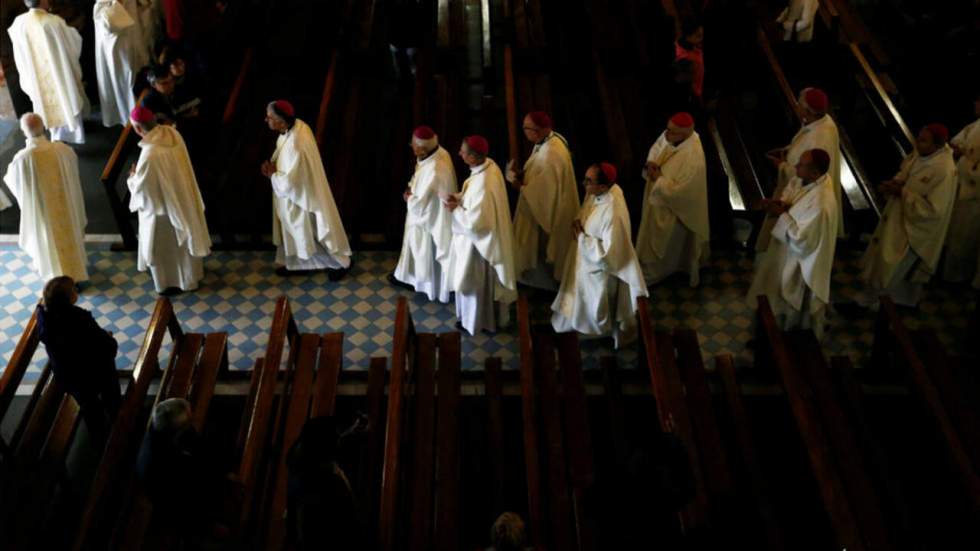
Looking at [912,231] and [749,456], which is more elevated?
[912,231]

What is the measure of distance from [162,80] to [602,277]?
443 centimetres

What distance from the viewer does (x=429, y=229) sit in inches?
336

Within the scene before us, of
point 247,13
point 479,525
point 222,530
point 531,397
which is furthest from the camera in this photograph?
point 247,13

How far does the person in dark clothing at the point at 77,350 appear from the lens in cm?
678

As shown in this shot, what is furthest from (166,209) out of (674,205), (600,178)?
(674,205)

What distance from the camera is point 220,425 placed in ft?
26.3

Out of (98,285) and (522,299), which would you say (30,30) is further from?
(522,299)

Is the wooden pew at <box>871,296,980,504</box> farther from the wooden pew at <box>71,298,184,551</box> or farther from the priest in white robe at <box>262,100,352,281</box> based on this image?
the wooden pew at <box>71,298,184,551</box>

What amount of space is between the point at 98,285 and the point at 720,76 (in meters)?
6.59

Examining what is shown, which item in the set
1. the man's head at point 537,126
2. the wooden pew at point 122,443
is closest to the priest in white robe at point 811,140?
the man's head at point 537,126

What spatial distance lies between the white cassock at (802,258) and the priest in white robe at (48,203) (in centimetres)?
587

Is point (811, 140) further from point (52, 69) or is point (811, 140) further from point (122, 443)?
point (52, 69)

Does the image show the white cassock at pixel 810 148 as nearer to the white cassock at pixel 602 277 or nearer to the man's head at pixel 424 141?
the white cassock at pixel 602 277

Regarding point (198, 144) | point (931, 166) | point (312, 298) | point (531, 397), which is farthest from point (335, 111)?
point (931, 166)
